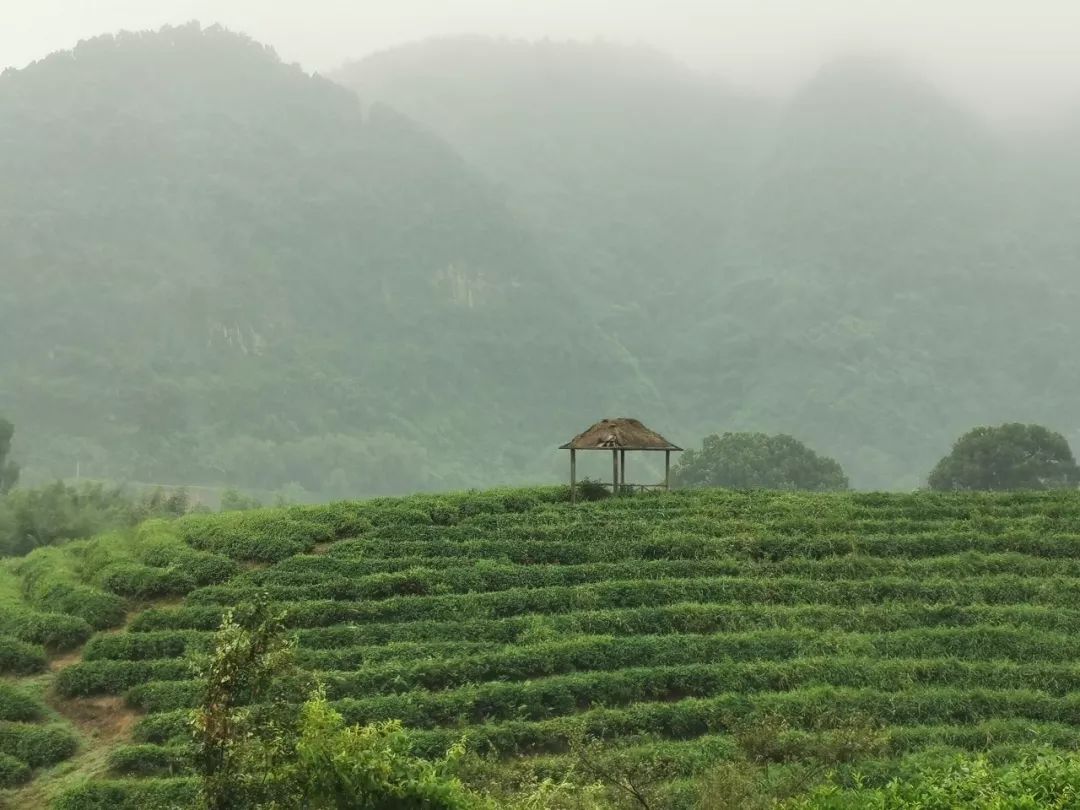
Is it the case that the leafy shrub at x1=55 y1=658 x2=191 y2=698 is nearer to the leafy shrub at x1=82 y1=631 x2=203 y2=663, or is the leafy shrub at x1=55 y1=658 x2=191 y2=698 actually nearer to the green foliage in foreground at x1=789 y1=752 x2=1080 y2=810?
the leafy shrub at x1=82 y1=631 x2=203 y2=663

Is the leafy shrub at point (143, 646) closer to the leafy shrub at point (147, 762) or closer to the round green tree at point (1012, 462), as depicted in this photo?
the leafy shrub at point (147, 762)

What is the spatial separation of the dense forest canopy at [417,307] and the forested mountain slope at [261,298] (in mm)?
441

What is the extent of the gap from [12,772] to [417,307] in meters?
141

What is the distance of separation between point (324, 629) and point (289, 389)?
11531 centimetres

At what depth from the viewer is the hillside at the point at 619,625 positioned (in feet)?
62.7

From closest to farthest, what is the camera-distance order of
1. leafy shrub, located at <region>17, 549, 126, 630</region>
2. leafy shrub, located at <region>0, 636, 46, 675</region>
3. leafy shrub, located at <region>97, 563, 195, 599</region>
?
leafy shrub, located at <region>0, 636, 46, 675</region> → leafy shrub, located at <region>17, 549, 126, 630</region> → leafy shrub, located at <region>97, 563, 195, 599</region>

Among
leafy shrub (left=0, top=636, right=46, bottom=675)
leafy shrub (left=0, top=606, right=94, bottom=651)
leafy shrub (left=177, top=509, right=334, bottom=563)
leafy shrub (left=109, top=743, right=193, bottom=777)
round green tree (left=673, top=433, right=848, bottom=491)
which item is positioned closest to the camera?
leafy shrub (left=109, top=743, right=193, bottom=777)

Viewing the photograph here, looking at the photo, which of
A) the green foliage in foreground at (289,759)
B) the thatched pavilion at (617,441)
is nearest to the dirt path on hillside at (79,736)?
the green foliage in foreground at (289,759)

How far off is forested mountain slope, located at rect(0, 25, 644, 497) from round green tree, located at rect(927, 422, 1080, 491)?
72.1 m

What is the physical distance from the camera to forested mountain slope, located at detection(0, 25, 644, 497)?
395 feet

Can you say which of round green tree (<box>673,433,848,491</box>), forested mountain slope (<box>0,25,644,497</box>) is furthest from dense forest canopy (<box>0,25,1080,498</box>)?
round green tree (<box>673,433,848,491</box>)

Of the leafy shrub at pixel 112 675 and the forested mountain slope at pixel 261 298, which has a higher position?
the forested mountain slope at pixel 261 298

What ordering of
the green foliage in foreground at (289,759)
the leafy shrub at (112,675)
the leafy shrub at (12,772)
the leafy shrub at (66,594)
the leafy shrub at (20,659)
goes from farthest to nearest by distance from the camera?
the leafy shrub at (66,594), the leafy shrub at (20,659), the leafy shrub at (112,675), the leafy shrub at (12,772), the green foliage in foreground at (289,759)

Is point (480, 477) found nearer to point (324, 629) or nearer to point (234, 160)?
point (234, 160)
